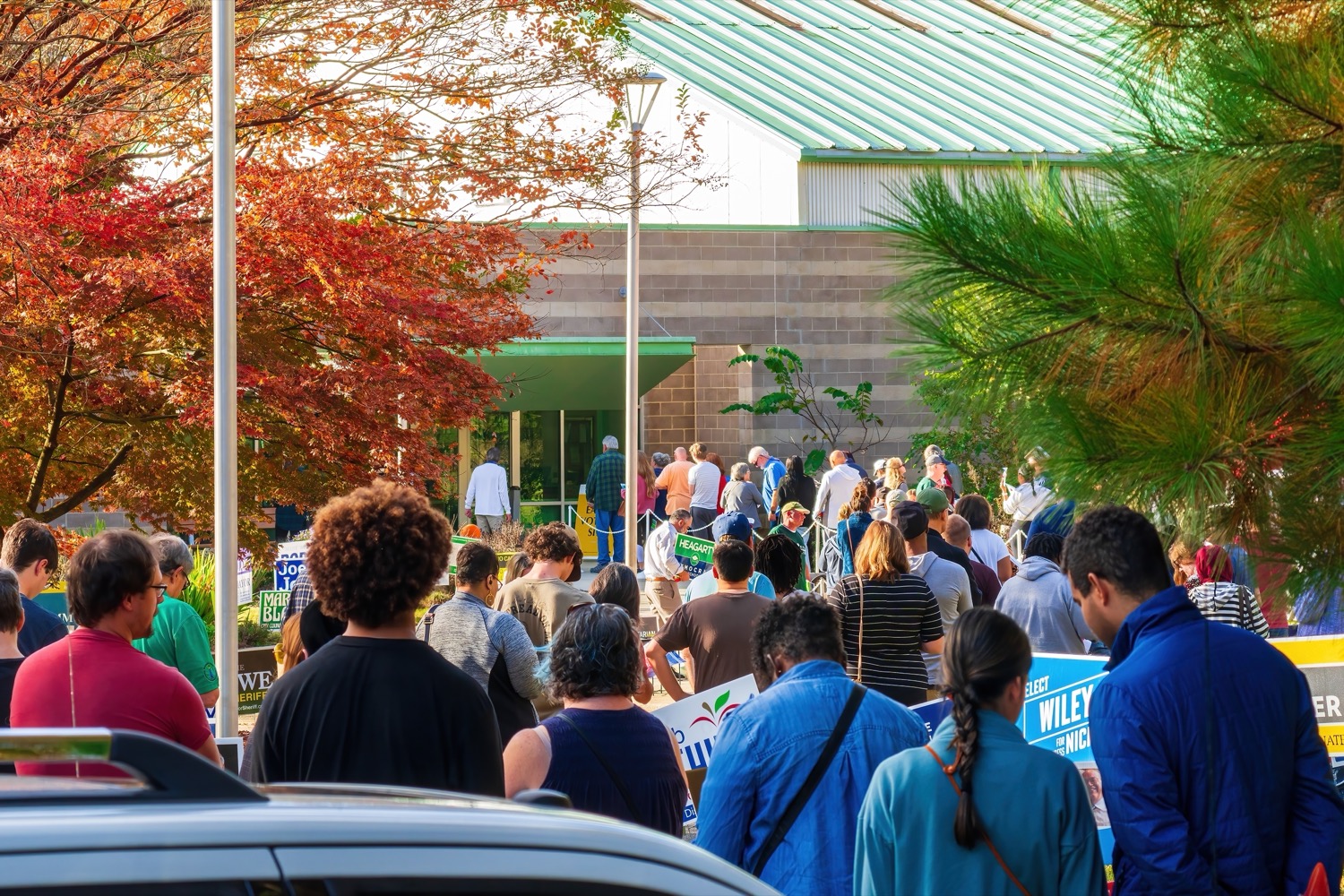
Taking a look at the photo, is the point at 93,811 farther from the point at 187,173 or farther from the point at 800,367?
the point at 800,367

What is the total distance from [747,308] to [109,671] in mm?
25050

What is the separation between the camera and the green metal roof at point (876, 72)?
28.8 m

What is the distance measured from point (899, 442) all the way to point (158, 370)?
20.8m

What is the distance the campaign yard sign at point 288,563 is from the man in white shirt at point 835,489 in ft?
22.6

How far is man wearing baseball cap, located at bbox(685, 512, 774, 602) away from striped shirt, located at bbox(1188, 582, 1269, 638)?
7.59ft

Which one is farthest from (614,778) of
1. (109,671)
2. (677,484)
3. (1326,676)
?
(677,484)

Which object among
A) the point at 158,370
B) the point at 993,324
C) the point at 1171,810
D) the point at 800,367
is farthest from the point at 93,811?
the point at 800,367

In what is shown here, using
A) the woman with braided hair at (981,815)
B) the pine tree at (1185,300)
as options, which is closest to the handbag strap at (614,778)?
the woman with braided hair at (981,815)

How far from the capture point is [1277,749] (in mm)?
3562

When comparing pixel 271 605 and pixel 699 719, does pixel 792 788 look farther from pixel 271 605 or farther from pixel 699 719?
pixel 271 605

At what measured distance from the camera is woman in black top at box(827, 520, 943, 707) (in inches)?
270

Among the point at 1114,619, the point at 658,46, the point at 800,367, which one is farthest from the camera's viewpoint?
the point at 658,46

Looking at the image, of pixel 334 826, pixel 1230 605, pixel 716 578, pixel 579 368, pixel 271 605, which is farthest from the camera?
pixel 579 368

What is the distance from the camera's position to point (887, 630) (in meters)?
6.89
